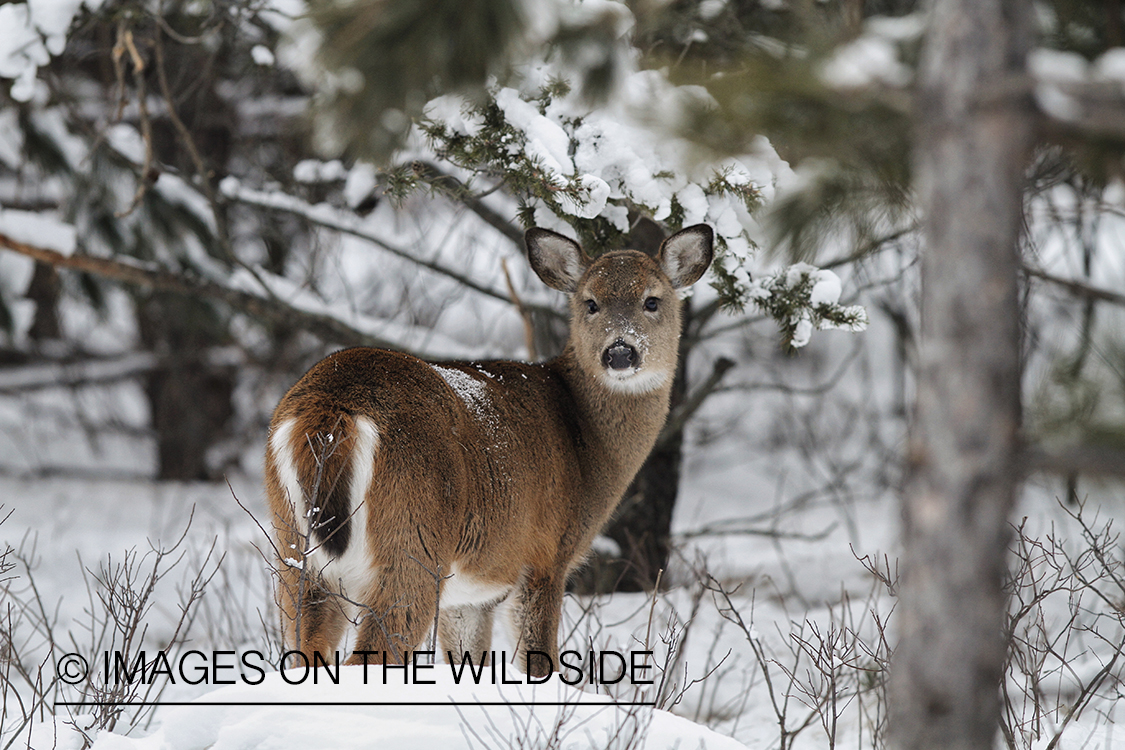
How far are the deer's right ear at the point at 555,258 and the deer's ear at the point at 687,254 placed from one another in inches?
16.5

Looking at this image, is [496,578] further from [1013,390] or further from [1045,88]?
[1045,88]

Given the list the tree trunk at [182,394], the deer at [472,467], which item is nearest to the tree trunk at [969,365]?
the deer at [472,467]

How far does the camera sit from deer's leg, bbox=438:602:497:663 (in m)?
4.73

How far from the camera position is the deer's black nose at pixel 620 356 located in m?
4.71

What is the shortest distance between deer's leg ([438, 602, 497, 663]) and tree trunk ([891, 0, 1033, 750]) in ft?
9.45

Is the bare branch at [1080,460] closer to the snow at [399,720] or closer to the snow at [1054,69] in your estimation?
the snow at [1054,69]

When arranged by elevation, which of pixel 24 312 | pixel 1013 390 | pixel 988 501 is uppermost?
pixel 24 312

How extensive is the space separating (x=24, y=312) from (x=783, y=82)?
769cm

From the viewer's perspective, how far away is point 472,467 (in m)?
3.87

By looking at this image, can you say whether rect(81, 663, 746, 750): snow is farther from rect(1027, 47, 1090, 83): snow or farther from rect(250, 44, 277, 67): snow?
rect(250, 44, 277, 67): snow

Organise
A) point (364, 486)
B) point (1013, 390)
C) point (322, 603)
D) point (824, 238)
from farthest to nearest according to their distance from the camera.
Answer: point (322, 603) → point (364, 486) → point (824, 238) → point (1013, 390)

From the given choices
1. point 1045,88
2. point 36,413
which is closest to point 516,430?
point 1045,88

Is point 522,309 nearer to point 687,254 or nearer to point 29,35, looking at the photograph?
point 687,254

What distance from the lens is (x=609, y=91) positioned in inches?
123
